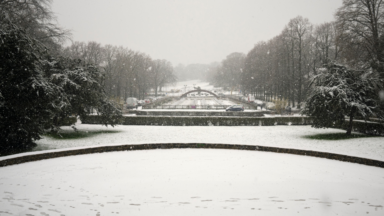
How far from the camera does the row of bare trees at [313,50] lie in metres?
24.0

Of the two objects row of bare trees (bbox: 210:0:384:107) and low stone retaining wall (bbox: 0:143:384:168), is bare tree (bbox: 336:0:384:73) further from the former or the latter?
low stone retaining wall (bbox: 0:143:384:168)

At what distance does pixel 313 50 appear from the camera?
5862cm

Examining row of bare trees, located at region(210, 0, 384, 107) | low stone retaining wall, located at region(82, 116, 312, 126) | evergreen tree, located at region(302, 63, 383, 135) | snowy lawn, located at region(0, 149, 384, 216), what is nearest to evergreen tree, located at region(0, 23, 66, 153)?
snowy lawn, located at region(0, 149, 384, 216)

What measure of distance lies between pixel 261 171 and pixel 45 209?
8.47 metres

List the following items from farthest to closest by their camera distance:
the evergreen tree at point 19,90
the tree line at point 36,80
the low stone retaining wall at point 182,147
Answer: the tree line at point 36,80, the evergreen tree at point 19,90, the low stone retaining wall at point 182,147

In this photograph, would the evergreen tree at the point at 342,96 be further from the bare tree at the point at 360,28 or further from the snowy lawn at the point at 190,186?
the snowy lawn at the point at 190,186

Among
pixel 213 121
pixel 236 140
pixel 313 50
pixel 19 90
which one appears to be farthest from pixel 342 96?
pixel 313 50

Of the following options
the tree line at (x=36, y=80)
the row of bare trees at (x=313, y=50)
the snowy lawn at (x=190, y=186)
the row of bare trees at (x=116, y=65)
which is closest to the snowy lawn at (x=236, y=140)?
the tree line at (x=36, y=80)

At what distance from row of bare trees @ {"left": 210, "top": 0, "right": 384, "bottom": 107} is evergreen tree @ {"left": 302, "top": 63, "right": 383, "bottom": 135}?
1770 millimetres

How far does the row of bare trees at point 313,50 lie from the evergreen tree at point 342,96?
177cm

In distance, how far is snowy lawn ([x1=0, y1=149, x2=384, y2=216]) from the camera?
297 inches

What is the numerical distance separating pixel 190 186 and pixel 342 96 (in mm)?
15201

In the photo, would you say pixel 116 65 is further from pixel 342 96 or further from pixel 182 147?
pixel 342 96

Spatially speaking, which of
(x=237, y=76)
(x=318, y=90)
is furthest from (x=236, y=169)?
(x=237, y=76)
